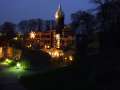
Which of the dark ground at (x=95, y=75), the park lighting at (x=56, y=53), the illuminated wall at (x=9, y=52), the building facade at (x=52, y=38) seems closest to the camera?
the dark ground at (x=95, y=75)

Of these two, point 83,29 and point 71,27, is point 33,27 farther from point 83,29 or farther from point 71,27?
point 83,29

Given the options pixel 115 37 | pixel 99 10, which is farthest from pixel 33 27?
pixel 115 37

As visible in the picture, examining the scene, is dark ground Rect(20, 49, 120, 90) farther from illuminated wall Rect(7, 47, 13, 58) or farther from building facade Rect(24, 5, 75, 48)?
illuminated wall Rect(7, 47, 13, 58)

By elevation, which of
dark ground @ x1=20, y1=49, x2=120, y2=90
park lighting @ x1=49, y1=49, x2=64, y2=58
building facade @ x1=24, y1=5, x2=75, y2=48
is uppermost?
building facade @ x1=24, y1=5, x2=75, y2=48

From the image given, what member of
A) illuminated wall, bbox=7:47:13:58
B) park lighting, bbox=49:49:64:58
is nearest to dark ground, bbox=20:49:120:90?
park lighting, bbox=49:49:64:58

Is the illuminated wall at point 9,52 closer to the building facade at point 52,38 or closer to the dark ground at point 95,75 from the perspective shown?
the building facade at point 52,38

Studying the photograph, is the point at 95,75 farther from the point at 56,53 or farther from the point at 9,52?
the point at 9,52

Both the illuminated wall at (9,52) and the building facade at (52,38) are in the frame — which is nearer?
the building facade at (52,38)

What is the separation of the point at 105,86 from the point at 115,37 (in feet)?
26.6

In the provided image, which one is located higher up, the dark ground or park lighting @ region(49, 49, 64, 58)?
park lighting @ region(49, 49, 64, 58)

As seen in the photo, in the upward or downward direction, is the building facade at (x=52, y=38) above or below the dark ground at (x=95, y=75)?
above

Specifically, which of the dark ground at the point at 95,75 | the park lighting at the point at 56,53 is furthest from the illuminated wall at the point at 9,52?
the dark ground at the point at 95,75

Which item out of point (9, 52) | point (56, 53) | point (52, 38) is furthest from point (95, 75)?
point (9, 52)

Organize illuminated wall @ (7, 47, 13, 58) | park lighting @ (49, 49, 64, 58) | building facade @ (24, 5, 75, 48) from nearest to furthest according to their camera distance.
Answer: park lighting @ (49, 49, 64, 58)
building facade @ (24, 5, 75, 48)
illuminated wall @ (7, 47, 13, 58)
